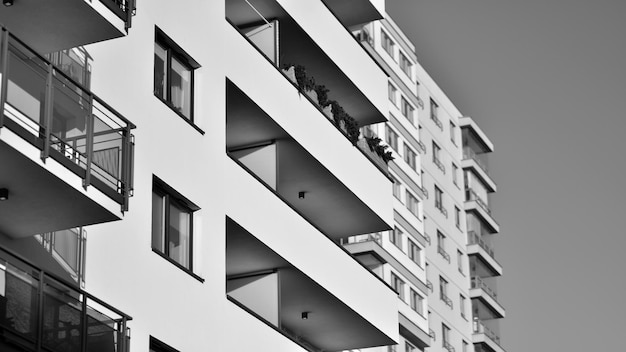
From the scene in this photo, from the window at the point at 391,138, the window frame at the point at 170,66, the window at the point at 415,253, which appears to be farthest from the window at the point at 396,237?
the window frame at the point at 170,66

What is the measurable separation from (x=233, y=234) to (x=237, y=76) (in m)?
3.37

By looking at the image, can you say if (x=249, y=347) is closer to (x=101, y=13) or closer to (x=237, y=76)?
(x=237, y=76)

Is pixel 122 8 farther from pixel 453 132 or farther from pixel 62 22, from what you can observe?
pixel 453 132

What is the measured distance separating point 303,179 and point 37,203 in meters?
14.8

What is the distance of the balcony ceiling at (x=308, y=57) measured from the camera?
114 feet

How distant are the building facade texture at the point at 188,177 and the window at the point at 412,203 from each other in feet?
101

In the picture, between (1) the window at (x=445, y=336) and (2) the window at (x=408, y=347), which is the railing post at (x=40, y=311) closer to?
(2) the window at (x=408, y=347)

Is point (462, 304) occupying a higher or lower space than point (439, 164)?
lower

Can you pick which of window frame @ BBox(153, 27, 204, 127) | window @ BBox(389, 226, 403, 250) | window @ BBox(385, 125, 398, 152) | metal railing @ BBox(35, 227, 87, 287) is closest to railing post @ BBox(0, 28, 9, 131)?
metal railing @ BBox(35, 227, 87, 287)

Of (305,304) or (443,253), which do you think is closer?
(305,304)

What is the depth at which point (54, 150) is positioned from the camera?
20844mm

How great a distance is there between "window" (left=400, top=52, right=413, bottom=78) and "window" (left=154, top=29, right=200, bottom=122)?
4895 cm


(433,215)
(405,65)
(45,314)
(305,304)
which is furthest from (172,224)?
(433,215)

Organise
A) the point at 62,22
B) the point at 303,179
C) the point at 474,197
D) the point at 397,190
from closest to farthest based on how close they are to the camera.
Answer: the point at 62,22
the point at 303,179
the point at 397,190
the point at 474,197
